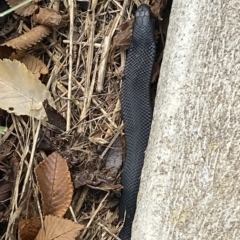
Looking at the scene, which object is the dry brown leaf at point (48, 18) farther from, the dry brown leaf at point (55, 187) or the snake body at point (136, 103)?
the dry brown leaf at point (55, 187)

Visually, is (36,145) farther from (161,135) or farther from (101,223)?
(161,135)

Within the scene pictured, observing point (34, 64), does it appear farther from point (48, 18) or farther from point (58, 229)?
point (58, 229)

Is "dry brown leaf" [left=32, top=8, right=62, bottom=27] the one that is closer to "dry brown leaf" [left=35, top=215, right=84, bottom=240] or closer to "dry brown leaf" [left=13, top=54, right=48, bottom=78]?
"dry brown leaf" [left=13, top=54, right=48, bottom=78]

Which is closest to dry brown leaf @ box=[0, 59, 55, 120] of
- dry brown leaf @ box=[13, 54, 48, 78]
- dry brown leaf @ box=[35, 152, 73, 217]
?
dry brown leaf @ box=[13, 54, 48, 78]

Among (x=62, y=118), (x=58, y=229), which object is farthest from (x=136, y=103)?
(x=58, y=229)

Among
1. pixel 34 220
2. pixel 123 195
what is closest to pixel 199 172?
pixel 123 195

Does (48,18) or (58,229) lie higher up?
(48,18)

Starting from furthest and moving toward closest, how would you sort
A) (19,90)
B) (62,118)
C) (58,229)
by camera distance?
(62,118), (19,90), (58,229)
